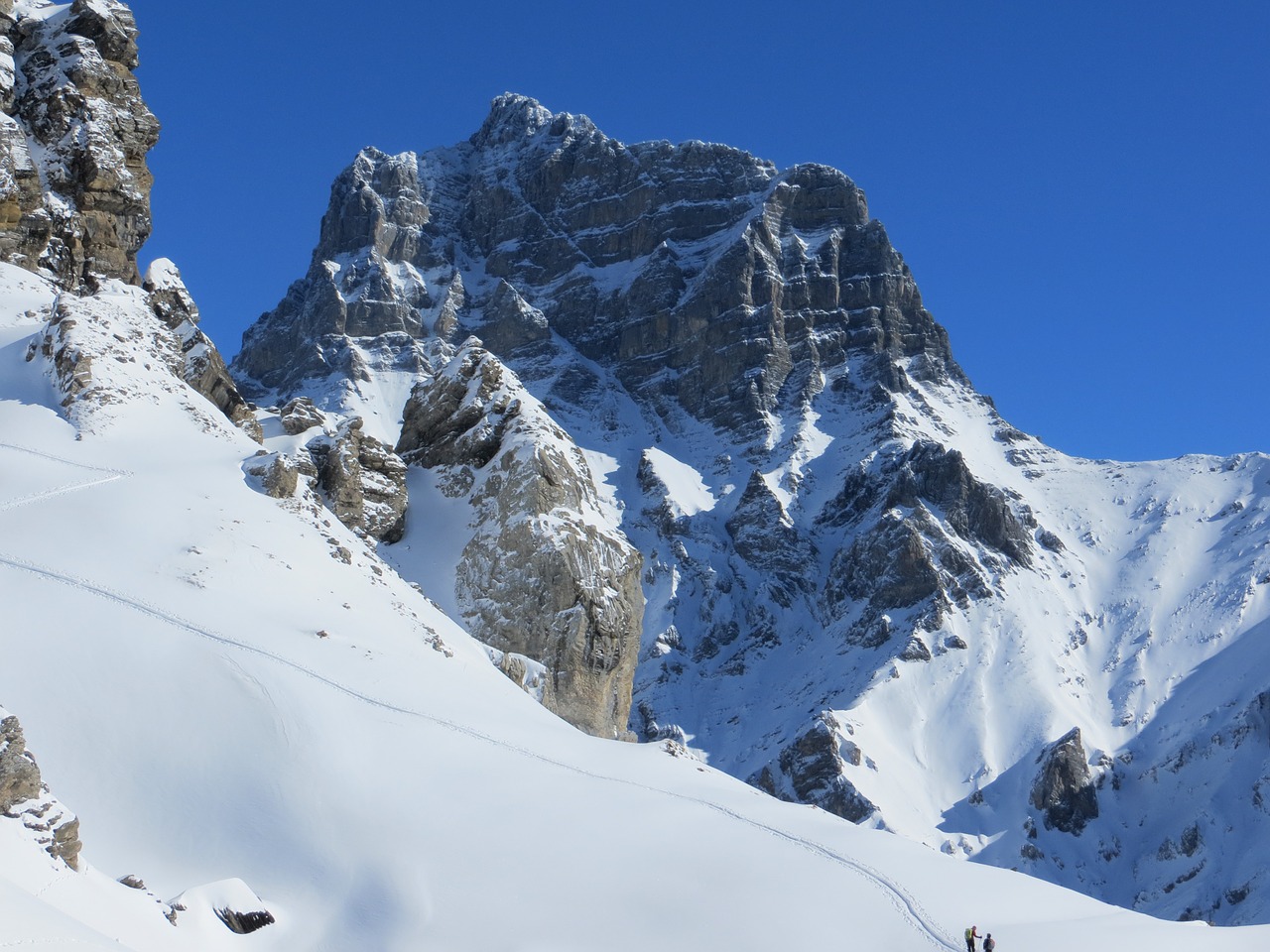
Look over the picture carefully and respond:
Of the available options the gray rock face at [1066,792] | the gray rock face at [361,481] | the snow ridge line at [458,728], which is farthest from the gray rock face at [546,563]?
the gray rock face at [1066,792]

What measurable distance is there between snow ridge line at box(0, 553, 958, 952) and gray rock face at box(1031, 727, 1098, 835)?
3494 inches

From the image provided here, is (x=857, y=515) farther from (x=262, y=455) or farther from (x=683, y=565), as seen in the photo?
(x=262, y=455)

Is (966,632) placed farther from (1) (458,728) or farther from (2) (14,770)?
(2) (14,770)

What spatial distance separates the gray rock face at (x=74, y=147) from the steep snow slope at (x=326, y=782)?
1313cm

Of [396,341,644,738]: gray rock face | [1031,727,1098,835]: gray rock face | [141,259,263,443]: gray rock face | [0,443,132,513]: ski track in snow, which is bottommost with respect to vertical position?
[0,443,132,513]: ski track in snow

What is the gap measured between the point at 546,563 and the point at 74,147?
30.4 metres

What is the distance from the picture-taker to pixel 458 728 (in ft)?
150

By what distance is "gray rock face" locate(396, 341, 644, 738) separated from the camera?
197 ft

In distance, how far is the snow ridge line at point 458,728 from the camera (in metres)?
41.1

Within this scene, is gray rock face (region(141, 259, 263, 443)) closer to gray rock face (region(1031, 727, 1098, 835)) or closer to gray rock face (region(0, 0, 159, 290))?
gray rock face (region(0, 0, 159, 290))

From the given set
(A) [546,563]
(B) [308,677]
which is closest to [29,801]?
(B) [308,677]

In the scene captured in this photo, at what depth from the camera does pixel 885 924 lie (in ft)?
127

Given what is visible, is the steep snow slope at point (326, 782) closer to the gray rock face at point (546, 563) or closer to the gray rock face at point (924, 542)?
the gray rock face at point (546, 563)

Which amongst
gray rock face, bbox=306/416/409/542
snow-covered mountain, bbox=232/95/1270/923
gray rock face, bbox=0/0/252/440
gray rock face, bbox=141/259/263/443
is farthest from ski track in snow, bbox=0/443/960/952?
snow-covered mountain, bbox=232/95/1270/923
